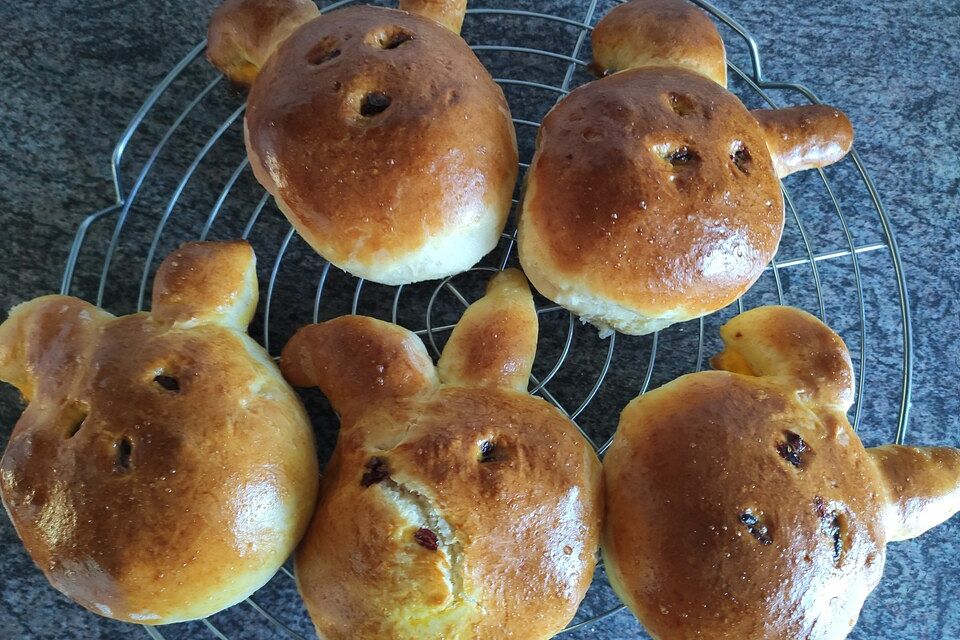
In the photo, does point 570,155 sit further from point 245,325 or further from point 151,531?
point 151,531

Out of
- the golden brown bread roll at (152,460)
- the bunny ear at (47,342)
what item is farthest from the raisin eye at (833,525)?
the bunny ear at (47,342)

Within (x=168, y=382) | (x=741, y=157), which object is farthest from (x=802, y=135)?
(x=168, y=382)

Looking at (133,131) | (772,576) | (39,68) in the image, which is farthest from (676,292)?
(39,68)

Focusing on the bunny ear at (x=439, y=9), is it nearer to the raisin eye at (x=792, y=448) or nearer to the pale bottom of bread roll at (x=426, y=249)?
the pale bottom of bread roll at (x=426, y=249)

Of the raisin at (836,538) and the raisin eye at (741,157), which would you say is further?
the raisin eye at (741,157)

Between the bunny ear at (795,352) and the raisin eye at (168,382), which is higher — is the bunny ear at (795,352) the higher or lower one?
the lower one

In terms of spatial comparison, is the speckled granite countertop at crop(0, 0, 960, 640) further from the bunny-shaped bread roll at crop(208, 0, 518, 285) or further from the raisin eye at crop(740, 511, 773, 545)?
the raisin eye at crop(740, 511, 773, 545)

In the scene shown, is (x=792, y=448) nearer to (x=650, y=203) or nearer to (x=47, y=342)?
(x=650, y=203)

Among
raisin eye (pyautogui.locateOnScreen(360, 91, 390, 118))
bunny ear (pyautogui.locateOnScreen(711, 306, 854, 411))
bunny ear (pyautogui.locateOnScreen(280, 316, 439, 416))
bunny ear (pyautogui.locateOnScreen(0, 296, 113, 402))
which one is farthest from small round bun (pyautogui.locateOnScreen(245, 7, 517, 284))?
bunny ear (pyautogui.locateOnScreen(711, 306, 854, 411))
